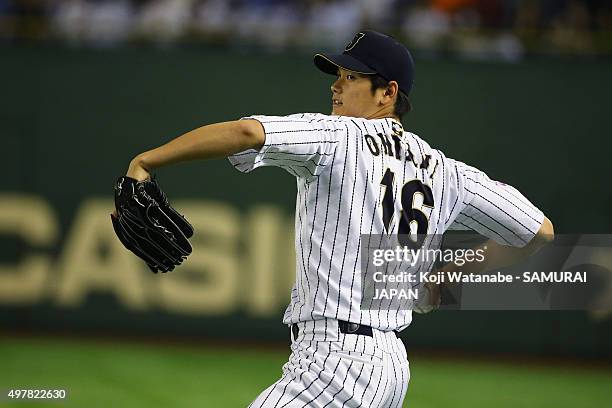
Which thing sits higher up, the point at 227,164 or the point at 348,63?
the point at 227,164

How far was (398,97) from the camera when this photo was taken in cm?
435

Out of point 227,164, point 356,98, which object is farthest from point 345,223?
point 227,164

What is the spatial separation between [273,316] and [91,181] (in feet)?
7.54

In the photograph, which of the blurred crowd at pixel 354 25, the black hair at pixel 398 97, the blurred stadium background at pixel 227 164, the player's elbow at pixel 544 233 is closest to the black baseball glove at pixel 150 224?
the black hair at pixel 398 97

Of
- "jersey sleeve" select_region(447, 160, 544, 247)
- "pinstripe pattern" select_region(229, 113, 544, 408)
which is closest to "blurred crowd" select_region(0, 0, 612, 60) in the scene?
"jersey sleeve" select_region(447, 160, 544, 247)

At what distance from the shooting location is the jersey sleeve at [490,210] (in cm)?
435

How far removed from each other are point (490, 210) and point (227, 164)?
6.33 metres

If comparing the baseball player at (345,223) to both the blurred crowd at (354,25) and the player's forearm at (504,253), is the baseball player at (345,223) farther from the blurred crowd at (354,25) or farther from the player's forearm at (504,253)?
the blurred crowd at (354,25)

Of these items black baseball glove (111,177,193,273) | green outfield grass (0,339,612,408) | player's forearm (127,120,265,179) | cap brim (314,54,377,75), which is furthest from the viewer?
green outfield grass (0,339,612,408)

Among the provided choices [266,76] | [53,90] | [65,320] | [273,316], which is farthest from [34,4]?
[273,316]

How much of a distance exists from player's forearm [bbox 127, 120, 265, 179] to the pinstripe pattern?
0.20 m

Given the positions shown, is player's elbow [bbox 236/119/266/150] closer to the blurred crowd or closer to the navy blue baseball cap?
the navy blue baseball cap

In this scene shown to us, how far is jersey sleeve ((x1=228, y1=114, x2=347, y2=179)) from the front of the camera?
3.59 metres

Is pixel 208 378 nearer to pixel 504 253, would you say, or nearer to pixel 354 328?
pixel 504 253
